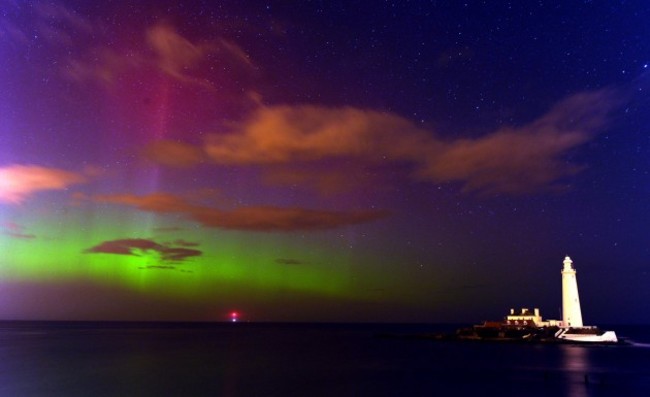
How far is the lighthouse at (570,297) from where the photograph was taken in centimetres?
9350

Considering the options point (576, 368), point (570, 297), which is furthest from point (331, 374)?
point (570, 297)

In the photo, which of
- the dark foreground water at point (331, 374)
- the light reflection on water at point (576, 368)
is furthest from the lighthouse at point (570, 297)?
the dark foreground water at point (331, 374)

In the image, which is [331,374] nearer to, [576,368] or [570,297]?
[576,368]

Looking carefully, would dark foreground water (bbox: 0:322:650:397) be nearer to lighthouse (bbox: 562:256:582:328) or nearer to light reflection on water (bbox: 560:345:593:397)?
light reflection on water (bbox: 560:345:593:397)

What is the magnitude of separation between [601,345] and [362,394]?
71.8 m

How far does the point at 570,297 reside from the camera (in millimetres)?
94375

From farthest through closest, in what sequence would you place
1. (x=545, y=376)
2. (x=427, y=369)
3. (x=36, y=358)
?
(x=36, y=358)
(x=427, y=369)
(x=545, y=376)

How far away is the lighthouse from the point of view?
93.5m

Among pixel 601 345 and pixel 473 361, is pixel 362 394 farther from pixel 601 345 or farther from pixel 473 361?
pixel 601 345

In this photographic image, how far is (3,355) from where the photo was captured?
81750 mm

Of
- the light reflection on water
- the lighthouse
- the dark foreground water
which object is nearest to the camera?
the dark foreground water

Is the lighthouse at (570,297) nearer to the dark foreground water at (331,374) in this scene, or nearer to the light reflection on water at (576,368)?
the light reflection on water at (576,368)

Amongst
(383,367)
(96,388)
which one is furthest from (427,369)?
(96,388)

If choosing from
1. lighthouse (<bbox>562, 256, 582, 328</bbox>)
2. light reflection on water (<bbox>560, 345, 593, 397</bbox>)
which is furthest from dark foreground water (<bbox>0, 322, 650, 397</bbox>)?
lighthouse (<bbox>562, 256, 582, 328</bbox>)
